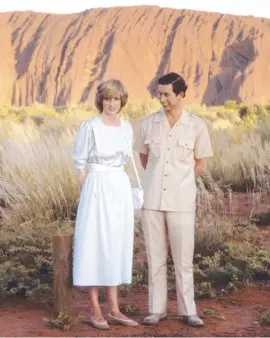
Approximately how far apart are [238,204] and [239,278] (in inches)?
156

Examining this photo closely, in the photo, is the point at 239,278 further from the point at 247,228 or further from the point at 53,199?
the point at 53,199

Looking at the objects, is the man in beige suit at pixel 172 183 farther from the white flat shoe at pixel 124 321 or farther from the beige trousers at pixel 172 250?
the white flat shoe at pixel 124 321

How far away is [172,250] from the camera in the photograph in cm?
581

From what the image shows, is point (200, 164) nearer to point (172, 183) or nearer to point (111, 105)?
point (172, 183)

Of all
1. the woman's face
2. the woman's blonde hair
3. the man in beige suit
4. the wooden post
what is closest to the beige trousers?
the man in beige suit

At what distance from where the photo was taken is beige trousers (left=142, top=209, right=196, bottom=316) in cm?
574

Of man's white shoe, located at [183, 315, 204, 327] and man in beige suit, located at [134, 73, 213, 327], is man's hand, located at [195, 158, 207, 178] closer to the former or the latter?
man in beige suit, located at [134, 73, 213, 327]

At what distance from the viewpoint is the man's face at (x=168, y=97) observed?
5.65 metres

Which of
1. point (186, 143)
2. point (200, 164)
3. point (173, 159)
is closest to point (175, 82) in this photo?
point (186, 143)

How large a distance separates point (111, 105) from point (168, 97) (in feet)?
1.34

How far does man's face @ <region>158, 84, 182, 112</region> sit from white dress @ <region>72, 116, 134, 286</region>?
41 centimetres

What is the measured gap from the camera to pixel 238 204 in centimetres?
1141

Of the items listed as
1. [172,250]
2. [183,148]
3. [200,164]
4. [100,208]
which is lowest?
[172,250]

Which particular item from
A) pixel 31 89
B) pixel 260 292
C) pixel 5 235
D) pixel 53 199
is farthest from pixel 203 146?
pixel 31 89
